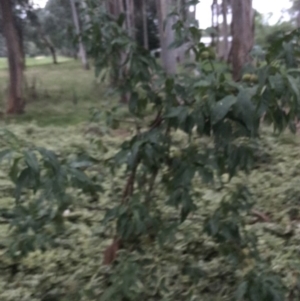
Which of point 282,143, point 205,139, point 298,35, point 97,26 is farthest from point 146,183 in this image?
point 282,143

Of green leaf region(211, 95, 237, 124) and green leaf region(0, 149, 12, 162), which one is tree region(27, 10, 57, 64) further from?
green leaf region(211, 95, 237, 124)

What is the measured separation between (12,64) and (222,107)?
14.1 meters

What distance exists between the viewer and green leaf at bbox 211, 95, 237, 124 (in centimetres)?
247

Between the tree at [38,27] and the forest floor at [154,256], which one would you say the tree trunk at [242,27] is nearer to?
the forest floor at [154,256]

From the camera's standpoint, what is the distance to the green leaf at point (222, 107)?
247 cm

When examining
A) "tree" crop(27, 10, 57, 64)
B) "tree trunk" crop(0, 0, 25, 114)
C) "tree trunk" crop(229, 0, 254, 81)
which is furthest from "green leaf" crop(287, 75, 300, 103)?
"tree" crop(27, 10, 57, 64)

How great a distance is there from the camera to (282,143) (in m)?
8.84

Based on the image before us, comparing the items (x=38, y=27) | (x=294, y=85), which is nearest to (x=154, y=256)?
(x=294, y=85)

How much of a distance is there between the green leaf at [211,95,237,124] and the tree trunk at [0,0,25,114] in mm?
13565

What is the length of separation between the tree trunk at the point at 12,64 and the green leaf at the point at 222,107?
13565 millimetres

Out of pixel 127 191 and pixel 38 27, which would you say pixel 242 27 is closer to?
pixel 127 191

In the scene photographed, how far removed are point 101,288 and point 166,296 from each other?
1.57 ft

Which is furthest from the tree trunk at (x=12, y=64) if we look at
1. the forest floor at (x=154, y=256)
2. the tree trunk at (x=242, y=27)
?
the forest floor at (x=154, y=256)

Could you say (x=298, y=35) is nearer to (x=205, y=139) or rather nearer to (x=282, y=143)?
(x=205, y=139)
